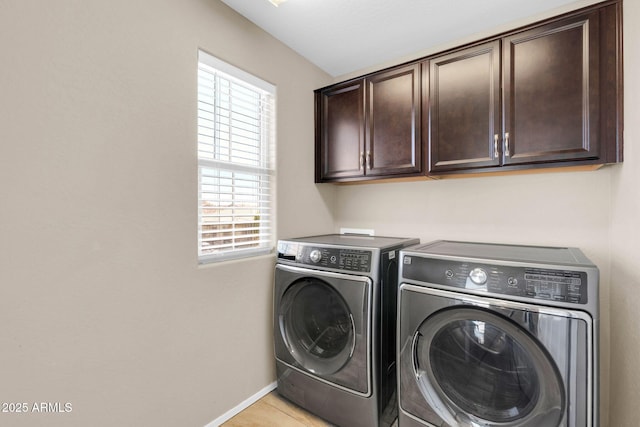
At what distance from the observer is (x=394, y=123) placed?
6.44 feet

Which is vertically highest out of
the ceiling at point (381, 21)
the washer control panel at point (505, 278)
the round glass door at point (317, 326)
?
the ceiling at point (381, 21)

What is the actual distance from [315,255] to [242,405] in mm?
1038

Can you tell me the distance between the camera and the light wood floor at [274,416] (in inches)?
64.8

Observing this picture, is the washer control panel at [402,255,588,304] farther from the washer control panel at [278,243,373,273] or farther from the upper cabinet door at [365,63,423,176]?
the upper cabinet door at [365,63,423,176]

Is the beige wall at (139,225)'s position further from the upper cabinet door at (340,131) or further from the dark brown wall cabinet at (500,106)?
the upper cabinet door at (340,131)

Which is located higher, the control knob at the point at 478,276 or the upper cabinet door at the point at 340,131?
the upper cabinet door at the point at 340,131

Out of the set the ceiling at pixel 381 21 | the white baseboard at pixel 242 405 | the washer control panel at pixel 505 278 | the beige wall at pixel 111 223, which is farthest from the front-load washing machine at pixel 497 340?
the ceiling at pixel 381 21

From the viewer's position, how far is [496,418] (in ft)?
3.94

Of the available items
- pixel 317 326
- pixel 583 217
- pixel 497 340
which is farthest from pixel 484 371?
pixel 583 217

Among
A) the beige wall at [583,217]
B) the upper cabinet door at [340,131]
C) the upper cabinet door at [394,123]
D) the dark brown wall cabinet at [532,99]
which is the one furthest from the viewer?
the upper cabinet door at [340,131]

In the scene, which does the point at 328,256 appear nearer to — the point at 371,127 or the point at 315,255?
the point at 315,255

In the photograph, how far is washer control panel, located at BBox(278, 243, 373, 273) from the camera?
5.06 feet

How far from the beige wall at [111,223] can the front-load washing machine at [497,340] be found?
104cm

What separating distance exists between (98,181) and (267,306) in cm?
A: 121
